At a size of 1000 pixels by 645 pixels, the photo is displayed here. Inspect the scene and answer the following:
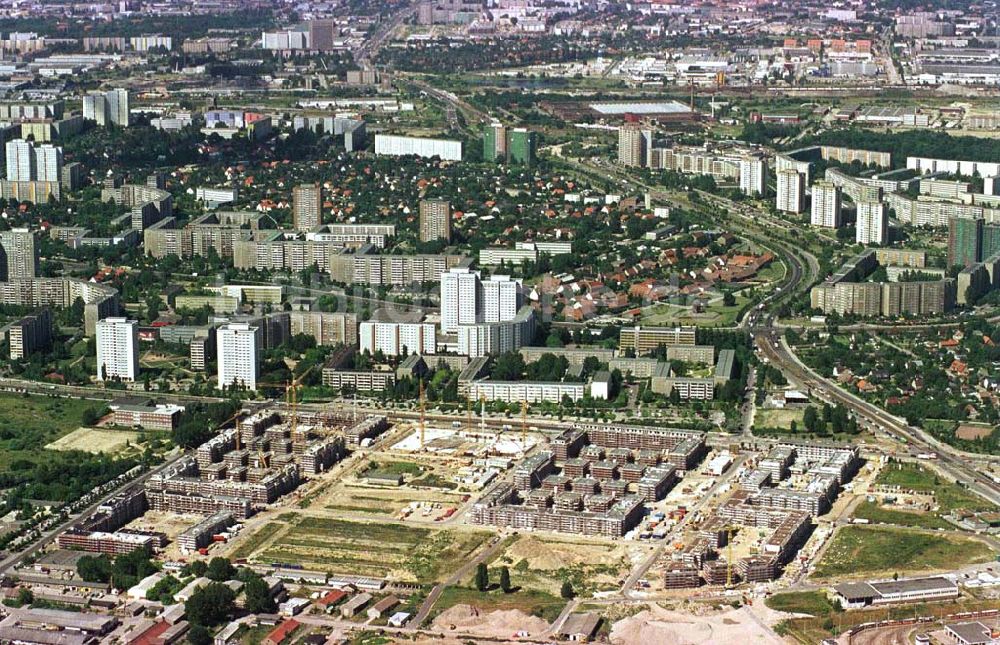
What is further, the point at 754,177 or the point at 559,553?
the point at 754,177

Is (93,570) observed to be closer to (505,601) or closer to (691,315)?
(505,601)

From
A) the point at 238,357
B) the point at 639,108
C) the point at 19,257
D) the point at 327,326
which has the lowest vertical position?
the point at 238,357

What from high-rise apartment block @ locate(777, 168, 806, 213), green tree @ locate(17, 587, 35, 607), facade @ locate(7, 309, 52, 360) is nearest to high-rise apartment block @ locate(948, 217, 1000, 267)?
high-rise apartment block @ locate(777, 168, 806, 213)

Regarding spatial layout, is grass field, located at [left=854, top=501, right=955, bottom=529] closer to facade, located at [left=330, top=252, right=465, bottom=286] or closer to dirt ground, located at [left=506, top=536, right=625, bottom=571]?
dirt ground, located at [left=506, top=536, right=625, bottom=571]

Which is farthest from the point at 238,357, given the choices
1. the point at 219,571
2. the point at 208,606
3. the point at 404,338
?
the point at 208,606

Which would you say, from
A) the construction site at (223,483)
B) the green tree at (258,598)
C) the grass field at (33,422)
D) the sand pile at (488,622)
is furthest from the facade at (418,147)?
the sand pile at (488,622)

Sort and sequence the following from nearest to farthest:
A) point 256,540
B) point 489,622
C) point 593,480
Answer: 1. point 489,622
2. point 256,540
3. point 593,480

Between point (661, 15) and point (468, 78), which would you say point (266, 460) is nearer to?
point (468, 78)
